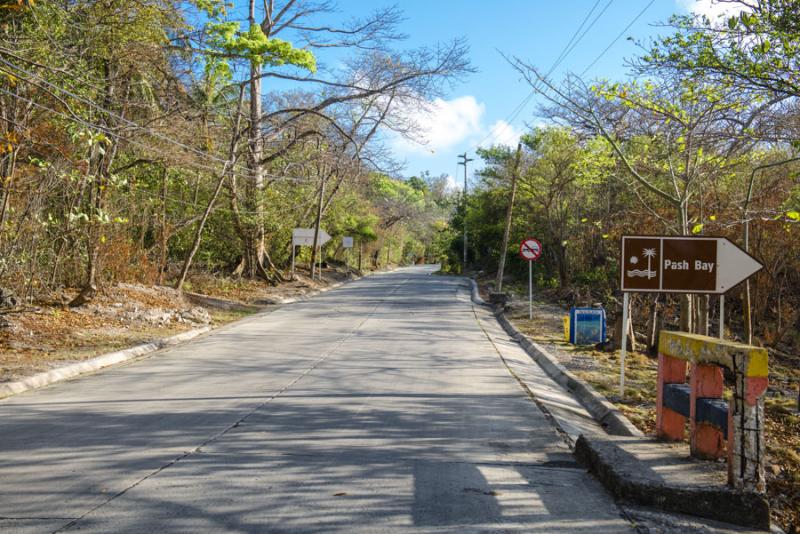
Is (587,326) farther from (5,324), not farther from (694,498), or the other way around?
(5,324)

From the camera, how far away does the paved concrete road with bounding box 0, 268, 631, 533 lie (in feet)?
16.1

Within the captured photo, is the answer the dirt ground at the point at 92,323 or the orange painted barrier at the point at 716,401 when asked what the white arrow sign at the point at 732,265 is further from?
the dirt ground at the point at 92,323

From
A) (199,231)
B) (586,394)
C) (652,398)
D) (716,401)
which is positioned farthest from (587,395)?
(199,231)

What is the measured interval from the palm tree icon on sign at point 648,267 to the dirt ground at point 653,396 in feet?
5.78

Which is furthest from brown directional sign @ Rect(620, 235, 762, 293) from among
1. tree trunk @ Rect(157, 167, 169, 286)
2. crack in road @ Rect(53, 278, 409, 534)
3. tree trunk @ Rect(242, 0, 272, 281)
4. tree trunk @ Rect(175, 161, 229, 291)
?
tree trunk @ Rect(242, 0, 272, 281)

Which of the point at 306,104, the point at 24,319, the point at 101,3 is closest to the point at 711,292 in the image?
the point at 101,3

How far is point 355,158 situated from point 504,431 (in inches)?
1086

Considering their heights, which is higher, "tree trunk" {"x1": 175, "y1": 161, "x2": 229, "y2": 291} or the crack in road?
"tree trunk" {"x1": 175, "y1": 161, "x2": 229, "y2": 291}

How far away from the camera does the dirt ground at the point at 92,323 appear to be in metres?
12.7

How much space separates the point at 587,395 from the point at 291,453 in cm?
555

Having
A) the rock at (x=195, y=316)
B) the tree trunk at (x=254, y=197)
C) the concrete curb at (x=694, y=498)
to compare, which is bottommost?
the concrete curb at (x=694, y=498)

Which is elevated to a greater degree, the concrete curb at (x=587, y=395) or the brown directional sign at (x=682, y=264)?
the brown directional sign at (x=682, y=264)

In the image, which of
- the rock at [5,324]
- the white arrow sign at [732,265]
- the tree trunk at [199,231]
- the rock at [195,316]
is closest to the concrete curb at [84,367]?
the rock at [5,324]

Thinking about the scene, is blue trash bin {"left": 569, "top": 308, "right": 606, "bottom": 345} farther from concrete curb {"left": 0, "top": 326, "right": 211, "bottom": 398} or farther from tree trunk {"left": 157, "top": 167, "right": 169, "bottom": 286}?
tree trunk {"left": 157, "top": 167, "right": 169, "bottom": 286}
